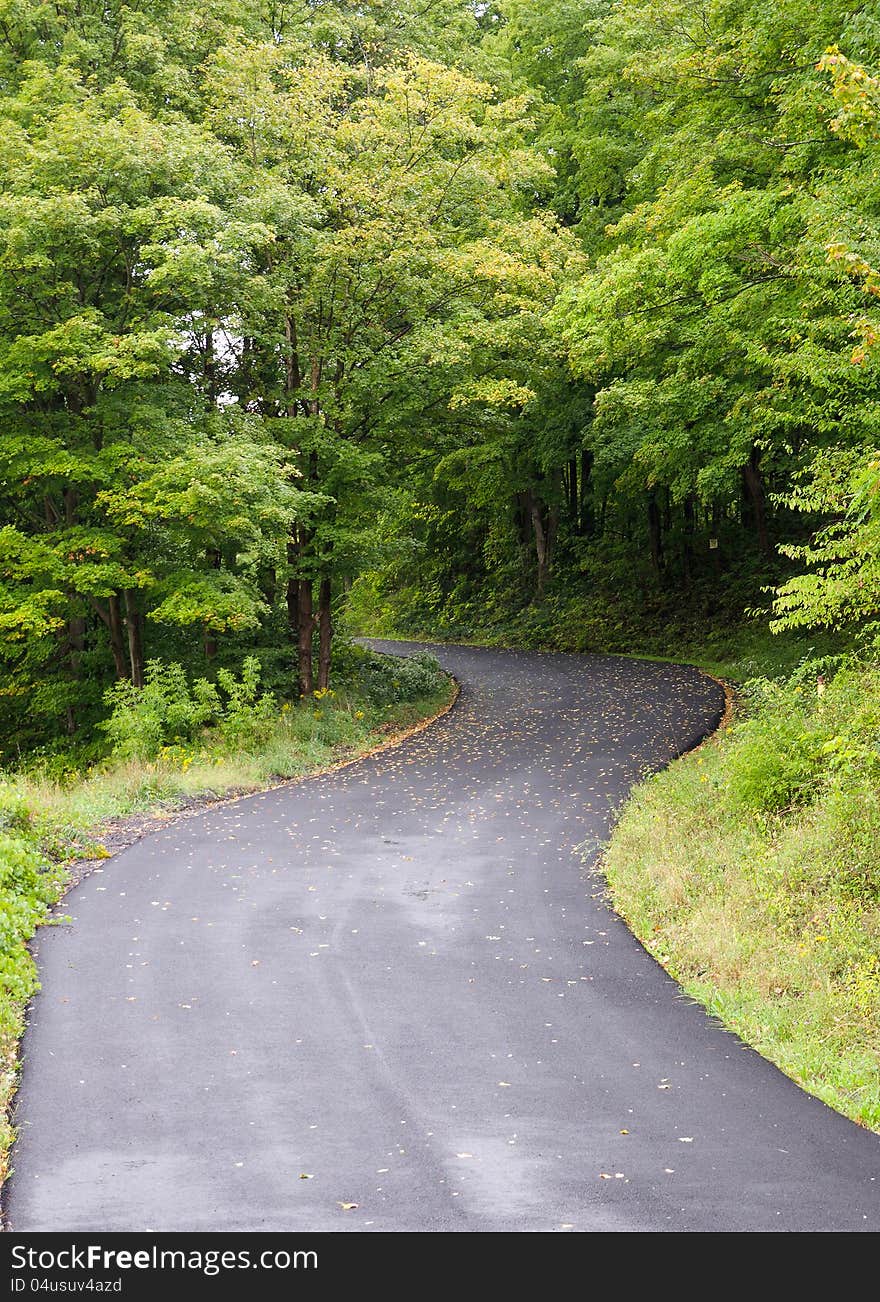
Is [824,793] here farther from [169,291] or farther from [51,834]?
[169,291]

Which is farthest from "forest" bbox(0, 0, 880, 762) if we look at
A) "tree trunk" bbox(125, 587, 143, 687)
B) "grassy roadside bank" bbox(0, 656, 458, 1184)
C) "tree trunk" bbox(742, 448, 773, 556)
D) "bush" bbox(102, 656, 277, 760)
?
"tree trunk" bbox(742, 448, 773, 556)

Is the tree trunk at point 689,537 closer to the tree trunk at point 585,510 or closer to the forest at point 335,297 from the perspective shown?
the forest at point 335,297

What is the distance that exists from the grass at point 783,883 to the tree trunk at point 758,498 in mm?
16269

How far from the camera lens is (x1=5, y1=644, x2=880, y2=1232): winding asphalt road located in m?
5.25

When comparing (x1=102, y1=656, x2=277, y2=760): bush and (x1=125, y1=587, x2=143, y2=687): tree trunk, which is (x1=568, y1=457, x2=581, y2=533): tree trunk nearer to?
(x1=125, y1=587, x2=143, y2=687): tree trunk

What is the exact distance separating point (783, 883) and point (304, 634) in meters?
13.9

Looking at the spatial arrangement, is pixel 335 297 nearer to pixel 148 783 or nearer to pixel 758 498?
pixel 148 783

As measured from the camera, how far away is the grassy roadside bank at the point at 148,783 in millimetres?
8844

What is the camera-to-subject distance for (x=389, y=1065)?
22.4ft

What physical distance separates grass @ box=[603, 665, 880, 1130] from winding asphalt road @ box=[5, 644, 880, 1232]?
1.00 ft

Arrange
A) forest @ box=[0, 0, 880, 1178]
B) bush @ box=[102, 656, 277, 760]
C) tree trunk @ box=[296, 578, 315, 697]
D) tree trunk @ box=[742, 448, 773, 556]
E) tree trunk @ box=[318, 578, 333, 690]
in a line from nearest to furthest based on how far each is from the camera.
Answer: forest @ box=[0, 0, 880, 1178] → bush @ box=[102, 656, 277, 760] → tree trunk @ box=[296, 578, 315, 697] → tree trunk @ box=[318, 578, 333, 690] → tree trunk @ box=[742, 448, 773, 556]

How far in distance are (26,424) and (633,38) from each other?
50.4ft

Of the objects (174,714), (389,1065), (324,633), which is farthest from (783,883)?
(324,633)

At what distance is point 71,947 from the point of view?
9.09m
